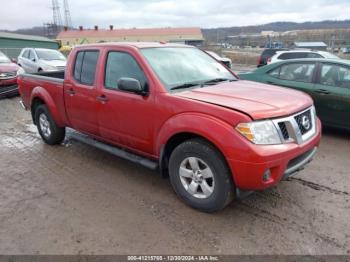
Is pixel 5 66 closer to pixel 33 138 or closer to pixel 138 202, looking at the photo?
pixel 33 138

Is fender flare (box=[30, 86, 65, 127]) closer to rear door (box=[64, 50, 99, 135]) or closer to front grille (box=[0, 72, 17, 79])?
rear door (box=[64, 50, 99, 135])

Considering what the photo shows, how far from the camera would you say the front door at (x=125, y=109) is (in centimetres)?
393

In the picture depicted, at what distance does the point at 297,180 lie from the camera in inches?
171

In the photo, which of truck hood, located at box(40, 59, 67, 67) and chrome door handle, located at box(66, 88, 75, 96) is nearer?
chrome door handle, located at box(66, 88, 75, 96)

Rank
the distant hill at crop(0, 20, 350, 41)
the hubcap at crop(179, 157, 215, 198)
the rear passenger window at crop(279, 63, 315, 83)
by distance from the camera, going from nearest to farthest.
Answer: the hubcap at crop(179, 157, 215, 198), the rear passenger window at crop(279, 63, 315, 83), the distant hill at crop(0, 20, 350, 41)

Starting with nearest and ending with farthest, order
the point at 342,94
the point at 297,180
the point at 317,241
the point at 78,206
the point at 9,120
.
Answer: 1. the point at 317,241
2. the point at 78,206
3. the point at 297,180
4. the point at 342,94
5. the point at 9,120

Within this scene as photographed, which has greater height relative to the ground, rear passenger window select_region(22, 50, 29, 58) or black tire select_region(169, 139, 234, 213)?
rear passenger window select_region(22, 50, 29, 58)

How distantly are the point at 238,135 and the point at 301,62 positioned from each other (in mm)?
4283

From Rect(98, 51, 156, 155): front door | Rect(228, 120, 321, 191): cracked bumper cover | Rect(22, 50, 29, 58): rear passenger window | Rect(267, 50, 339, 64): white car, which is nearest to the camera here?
Rect(228, 120, 321, 191): cracked bumper cover

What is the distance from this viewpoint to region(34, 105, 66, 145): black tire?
5871 mm

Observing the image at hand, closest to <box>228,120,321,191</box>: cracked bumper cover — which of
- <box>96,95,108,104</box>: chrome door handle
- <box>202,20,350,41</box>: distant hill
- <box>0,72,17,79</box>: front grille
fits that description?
<box>96,95,108,104</box>: chrome door handle

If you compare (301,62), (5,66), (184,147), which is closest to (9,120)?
(5,66)

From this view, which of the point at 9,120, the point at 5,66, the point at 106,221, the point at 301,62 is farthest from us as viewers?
the point at 5,66

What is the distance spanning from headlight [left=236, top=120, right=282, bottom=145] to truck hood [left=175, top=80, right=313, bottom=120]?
0.25 ft
